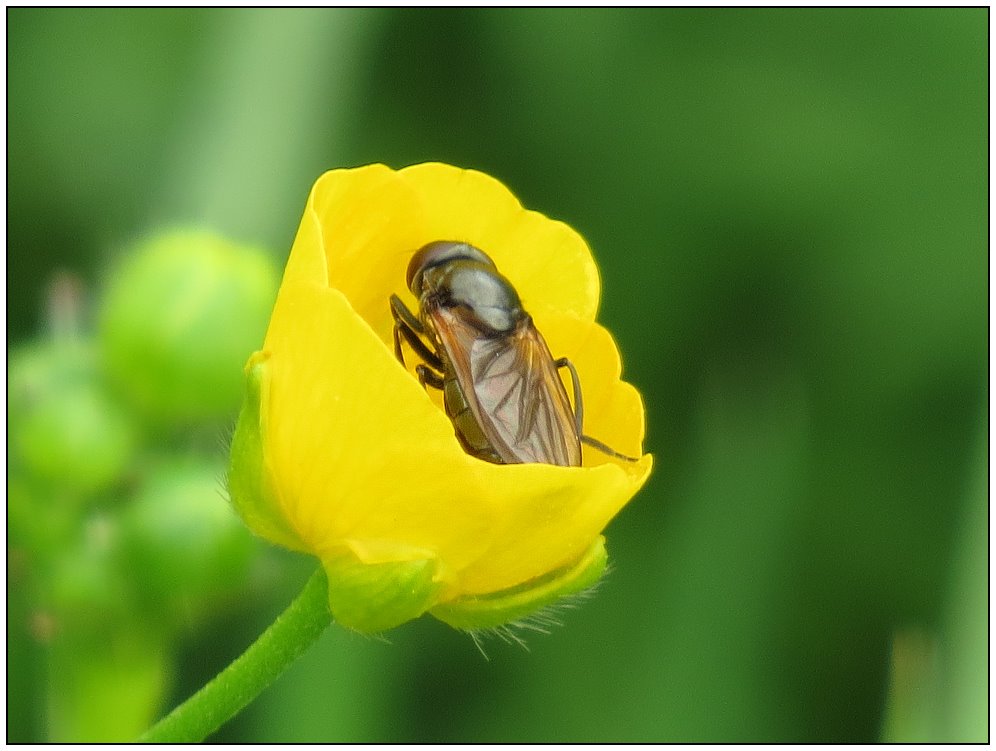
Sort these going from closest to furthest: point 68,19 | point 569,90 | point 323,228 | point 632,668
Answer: point 323,228, point 632,668, point 68,19, point 569,90

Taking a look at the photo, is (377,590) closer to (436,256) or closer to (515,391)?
(515,391)

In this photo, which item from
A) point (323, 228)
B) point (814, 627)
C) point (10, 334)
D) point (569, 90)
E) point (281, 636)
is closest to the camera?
point (281, 636)

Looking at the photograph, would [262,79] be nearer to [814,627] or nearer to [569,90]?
[569,90]

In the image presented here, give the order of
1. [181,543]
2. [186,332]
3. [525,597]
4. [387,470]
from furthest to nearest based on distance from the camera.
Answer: [186,332] < [181,543] < [525,597] < [387,470]

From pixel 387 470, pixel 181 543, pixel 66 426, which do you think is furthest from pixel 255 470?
pixel 66 426

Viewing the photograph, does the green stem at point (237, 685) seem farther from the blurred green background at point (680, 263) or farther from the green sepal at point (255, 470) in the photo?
the blurred green background at point (680, 263)

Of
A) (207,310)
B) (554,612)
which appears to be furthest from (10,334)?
(554,612)

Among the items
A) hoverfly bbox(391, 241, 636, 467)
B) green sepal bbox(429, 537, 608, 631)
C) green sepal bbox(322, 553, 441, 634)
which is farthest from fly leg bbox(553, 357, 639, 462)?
green sepal bbox(322, 553, 441, 634)
